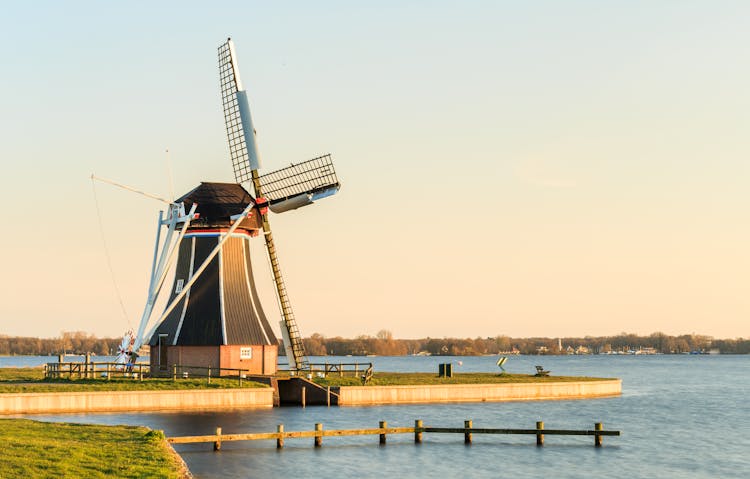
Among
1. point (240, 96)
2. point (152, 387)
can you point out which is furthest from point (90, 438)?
point (240, 96)

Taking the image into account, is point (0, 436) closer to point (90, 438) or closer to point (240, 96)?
point (90, 438)

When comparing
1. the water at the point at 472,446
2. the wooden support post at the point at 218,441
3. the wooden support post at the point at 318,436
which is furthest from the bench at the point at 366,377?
the wooden support post at the point at 218,441

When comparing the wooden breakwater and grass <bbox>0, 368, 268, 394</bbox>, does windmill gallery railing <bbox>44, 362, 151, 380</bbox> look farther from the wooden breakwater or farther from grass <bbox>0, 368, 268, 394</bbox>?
the wooden breakwater

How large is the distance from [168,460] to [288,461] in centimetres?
841

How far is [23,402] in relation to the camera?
48875mm

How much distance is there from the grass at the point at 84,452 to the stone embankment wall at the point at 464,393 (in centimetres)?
2364

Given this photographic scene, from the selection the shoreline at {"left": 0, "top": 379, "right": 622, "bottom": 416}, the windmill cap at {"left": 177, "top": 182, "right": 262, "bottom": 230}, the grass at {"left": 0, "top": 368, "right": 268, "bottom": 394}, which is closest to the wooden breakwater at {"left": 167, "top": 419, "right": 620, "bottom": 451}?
the shoreline at {"left": 0, "top": 379, "right": 622, "bottom": 416}

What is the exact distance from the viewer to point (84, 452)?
104 feet

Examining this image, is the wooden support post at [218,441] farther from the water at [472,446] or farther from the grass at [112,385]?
the grass at [112,385]

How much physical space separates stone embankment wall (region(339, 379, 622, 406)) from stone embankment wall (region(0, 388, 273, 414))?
6039 millimetres

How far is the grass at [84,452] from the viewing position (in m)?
28.4

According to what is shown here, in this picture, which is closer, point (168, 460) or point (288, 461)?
point (168, 460)

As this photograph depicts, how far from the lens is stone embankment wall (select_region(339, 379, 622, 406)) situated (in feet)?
202

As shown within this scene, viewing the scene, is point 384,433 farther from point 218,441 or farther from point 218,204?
point 218,204
